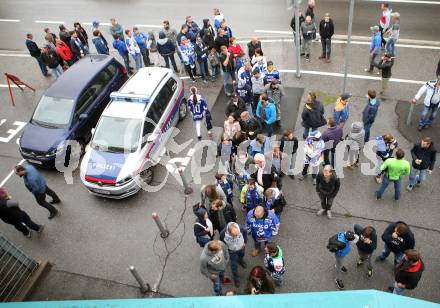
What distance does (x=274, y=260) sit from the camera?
23.0ft

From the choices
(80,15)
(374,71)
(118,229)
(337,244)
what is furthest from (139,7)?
(337,244)

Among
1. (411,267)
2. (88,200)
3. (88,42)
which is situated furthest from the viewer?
(88,42)

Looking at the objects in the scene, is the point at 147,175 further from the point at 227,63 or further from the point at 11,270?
the point at 227,63

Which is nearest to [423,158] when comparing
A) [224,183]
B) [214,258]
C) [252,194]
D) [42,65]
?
[252,194]

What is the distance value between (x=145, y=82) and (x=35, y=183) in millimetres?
4058

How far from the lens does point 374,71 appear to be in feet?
43.2

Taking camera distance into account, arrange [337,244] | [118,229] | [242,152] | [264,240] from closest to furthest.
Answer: [337,244] → [264,240] → [242,152] → [118,229]

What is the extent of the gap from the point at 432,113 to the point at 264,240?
237 inches

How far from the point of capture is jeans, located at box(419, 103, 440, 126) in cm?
1023

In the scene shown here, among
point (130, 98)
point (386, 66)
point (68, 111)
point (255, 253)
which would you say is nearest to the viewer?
point (255, 253)

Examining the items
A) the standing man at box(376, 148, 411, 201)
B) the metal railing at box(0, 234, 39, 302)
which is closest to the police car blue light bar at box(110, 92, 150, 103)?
the metal railing at box(0, 234, 39, 302)

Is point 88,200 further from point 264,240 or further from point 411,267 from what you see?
point 411,267

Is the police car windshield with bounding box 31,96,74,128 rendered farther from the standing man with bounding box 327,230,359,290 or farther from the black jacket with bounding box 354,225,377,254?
the black jacket with bounding box 354,225,377,254

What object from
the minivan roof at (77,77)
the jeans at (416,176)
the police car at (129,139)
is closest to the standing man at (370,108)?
the jeans at (416,176)
